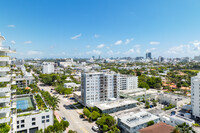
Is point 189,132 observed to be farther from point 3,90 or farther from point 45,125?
point 3,90

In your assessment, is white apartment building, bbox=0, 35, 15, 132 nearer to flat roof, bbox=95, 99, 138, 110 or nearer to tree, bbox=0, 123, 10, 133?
tree, bbox=0, 123, 10, 133

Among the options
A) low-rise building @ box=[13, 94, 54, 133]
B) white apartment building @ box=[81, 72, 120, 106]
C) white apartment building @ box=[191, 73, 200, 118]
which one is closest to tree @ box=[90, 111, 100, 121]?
white apartment building @ box=[81, 72, 120, 106]

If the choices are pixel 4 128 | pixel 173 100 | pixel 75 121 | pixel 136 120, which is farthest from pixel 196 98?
pixel 4 128

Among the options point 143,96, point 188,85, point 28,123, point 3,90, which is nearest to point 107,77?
point 143,96

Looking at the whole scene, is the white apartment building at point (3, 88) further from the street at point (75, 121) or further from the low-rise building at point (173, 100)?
the low-rise building at point (173, 100)

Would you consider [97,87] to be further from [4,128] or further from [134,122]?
[4,128]
